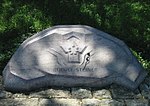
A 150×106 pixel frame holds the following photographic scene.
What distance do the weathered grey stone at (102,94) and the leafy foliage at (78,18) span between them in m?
1.16

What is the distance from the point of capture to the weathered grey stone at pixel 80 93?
195 inches

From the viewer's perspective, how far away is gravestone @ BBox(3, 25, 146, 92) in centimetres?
505

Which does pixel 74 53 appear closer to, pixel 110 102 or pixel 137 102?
pixel 110 102

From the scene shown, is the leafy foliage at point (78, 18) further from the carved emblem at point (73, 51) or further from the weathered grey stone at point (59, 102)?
the weathered grey stone at point (59, 102)

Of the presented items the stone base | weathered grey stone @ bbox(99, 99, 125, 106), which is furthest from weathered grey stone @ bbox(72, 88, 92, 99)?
weathered grey stone @ bbox(99, 99, 125, 106)

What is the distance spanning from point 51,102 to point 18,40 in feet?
6.14

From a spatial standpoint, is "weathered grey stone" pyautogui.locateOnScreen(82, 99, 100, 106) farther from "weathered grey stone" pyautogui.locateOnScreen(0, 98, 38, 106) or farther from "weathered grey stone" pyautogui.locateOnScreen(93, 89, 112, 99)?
"weathered grey stone" pyautogui.locateOnScreen(0, 98, 38, 106)

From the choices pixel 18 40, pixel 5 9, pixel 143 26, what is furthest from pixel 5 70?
pixel 143 26

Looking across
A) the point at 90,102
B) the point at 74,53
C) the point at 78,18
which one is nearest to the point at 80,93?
the point at 90,102

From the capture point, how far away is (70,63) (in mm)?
5152

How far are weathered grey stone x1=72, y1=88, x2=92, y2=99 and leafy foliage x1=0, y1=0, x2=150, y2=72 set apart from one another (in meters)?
1.34

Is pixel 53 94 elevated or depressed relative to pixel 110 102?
elevated

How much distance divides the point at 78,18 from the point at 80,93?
7.69 ft

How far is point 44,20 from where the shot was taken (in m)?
6.96
